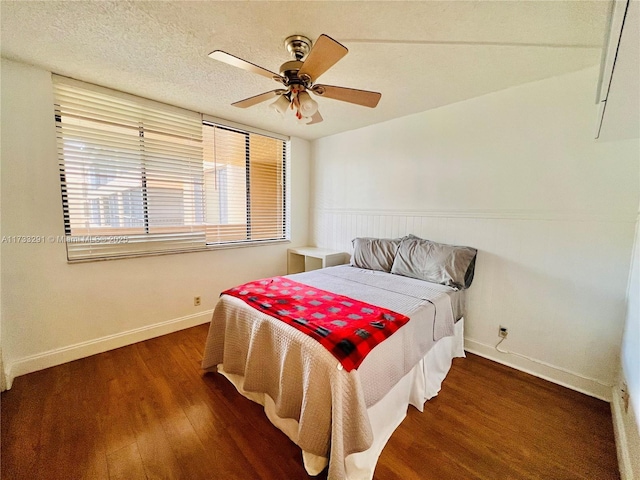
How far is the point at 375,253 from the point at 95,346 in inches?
109

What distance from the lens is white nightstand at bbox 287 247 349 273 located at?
3266 mm

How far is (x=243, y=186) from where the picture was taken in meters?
3.30

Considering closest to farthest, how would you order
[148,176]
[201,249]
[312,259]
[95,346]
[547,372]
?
[547,372] → [95,346] → [148,176] → [201,249] → [312,259]

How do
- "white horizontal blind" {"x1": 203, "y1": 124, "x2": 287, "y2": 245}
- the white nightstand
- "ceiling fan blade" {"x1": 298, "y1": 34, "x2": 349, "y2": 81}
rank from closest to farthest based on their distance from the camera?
1. "ceiling fan blade" {"x1": 298, "y1": 34, "x2": 349, "y2": 81}
2. "white horizontal blind" {"x1": 203, "y1": 124, "x2": 287, "y2": 245}
3. the white nightstand

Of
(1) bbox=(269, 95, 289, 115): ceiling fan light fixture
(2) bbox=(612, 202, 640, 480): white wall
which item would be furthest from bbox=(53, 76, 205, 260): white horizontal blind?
(2) bbox=(612, 202, 640, 480): white wall

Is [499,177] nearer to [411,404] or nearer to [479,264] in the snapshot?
[479,264]

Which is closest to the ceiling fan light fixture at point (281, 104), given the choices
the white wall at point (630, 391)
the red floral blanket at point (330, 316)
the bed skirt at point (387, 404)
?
the red floral blanket at point (330, 316)

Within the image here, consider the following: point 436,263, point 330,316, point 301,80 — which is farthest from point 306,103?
point 436,263

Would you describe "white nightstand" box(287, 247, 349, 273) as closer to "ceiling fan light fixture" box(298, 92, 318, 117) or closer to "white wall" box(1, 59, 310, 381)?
"white wall" box(1, 59, 310, 381)

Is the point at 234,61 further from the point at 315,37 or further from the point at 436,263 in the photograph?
the point at 436,263

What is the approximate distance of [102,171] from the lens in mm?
2266

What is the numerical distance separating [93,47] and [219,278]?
2.24m

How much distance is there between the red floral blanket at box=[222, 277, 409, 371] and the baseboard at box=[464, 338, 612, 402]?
1.36 meters

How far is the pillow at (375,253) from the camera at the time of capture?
2.69 m
